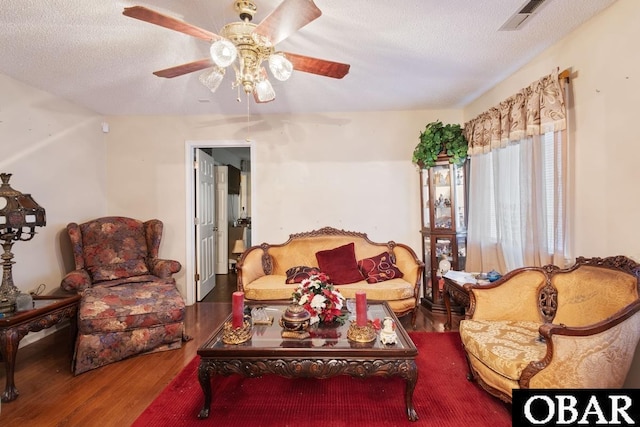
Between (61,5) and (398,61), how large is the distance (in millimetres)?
2370

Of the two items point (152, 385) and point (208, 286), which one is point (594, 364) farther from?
point (208, 286)

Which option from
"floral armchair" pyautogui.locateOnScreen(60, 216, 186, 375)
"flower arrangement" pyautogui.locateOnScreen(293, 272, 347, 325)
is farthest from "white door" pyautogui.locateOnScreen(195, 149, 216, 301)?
"flower arrangement" pyautogui.locateOnScreen(293, 272, 347, 325)

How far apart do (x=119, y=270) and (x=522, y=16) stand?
4114 mm

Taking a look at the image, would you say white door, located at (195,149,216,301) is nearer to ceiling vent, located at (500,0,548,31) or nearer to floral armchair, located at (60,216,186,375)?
floral armchair, located at (60,216,186,375)

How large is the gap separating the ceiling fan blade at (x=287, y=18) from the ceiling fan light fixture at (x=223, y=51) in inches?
6.5

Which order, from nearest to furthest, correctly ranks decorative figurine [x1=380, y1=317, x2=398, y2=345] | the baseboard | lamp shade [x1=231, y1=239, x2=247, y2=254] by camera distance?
decorative figurine [x1=380, y1=317, x2=398, y2=345] < the baseboard < lamp shade [x1=231, y1=239, x2=247, y2=254]

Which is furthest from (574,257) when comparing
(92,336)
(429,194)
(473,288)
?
(92,336)

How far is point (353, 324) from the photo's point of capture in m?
1.82

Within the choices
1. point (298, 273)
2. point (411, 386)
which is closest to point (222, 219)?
point (298, 273)

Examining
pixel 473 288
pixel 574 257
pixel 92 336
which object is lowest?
pixel 92 336

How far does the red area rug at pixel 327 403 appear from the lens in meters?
1.67

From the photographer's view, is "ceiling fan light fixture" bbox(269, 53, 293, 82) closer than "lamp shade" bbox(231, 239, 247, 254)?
Yes

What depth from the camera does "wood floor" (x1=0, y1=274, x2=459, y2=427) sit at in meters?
1.75

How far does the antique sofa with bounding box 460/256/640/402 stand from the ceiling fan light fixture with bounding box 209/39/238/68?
2092mm
